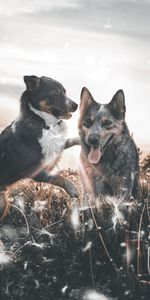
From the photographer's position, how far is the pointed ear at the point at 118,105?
8.52 metres

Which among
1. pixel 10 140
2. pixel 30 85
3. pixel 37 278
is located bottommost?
pixel 37 278

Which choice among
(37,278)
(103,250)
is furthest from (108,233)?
(37,278)

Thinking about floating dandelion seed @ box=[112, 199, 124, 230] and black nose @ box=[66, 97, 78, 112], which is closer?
floating dandelion seed @ box=[112, 199, 124, 230]

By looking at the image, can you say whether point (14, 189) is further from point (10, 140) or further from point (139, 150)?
point (139, 150)

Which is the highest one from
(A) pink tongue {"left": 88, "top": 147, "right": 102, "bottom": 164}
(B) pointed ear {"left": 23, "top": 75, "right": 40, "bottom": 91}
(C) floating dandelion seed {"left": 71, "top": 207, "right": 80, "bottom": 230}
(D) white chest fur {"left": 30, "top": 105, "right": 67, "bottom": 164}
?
(B) pointed ear {"left": 23, "top": 75, "right": 40, "bottom": 91}

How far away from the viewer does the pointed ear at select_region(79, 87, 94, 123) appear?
8672 millimetres

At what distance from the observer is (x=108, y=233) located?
8.45 m

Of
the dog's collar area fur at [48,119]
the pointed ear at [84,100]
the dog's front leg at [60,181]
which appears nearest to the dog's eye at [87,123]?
the pointed ear at [84,100]

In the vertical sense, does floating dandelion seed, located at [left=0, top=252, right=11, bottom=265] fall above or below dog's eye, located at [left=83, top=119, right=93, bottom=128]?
below

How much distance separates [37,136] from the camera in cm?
902

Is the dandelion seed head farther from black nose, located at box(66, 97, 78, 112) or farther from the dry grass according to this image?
black nose, located at box(66, 97, 78, 112)

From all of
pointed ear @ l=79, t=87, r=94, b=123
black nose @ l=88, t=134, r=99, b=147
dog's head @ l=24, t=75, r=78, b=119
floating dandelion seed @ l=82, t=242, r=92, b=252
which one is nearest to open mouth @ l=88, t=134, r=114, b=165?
black nose @ l=88, t=134, r=99, b=147

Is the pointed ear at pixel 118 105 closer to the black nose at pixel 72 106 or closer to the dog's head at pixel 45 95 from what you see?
the black nose at pixel 72 106

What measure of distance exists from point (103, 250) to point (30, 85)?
214 centimetres
